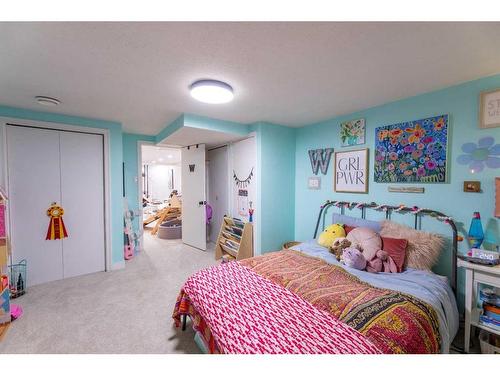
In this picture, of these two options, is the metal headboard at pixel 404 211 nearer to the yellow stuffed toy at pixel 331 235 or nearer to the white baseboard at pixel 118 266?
the yellow stuffed toy at pixel 331 235

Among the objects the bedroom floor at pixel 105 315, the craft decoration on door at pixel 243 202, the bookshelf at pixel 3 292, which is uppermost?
the craft decoration on door at pixel 243 202

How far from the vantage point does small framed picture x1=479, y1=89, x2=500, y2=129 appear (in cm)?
177

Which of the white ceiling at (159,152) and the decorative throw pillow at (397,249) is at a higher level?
the white ceiling at (159,152)

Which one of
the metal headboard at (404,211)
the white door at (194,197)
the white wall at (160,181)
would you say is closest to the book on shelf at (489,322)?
the metal headboard at (404,211)

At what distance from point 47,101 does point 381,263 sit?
373cm

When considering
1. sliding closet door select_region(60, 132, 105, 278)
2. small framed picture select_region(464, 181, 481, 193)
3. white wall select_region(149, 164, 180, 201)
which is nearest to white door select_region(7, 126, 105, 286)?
sliding closet door select_region(60, 132, 105, 278)

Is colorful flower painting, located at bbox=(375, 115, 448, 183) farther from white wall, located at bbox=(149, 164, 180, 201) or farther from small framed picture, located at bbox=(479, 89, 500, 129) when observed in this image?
white wall, located at bbox=(149, 164, 180, 201)

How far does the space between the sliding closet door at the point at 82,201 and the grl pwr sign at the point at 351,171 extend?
344 cm

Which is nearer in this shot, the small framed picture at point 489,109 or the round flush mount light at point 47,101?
the small framed picture at point 489,109

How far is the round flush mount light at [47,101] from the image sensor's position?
2.19m

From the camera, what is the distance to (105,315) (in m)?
2.07

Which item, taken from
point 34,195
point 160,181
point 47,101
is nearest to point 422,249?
point 47,101

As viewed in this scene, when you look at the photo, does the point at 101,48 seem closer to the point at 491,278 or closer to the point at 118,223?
the point at 118,223
